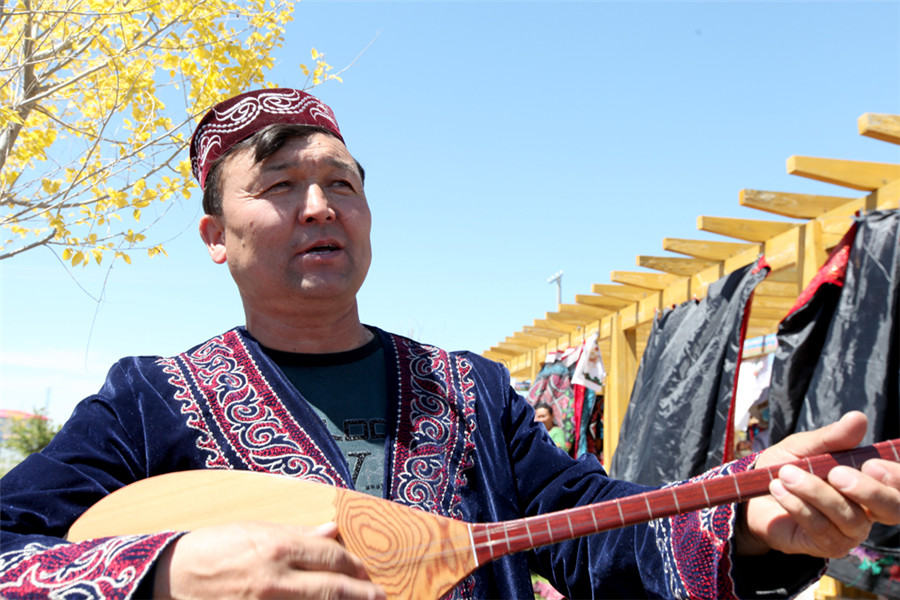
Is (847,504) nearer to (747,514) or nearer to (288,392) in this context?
(747,514)

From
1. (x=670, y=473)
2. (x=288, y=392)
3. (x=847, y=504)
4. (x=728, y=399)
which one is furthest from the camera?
(x=670, y=473)

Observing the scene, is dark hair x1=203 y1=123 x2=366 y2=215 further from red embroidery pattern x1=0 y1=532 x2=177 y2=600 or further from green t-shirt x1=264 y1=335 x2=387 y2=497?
red embroidery pattern x1=0 y1=532 x2=177 y2=600

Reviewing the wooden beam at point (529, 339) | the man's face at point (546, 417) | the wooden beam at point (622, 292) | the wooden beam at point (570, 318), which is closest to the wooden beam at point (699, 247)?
the wooden beam at point (622, 292)

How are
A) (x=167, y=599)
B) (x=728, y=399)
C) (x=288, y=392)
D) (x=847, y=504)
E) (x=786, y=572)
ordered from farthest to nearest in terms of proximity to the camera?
(x=728, y=399), (x=288, y=392), (x=786, y=572), (x=847, y=504), (x=167, y=599)

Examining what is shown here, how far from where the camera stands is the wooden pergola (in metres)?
3.82

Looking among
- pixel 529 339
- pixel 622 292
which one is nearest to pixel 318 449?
pixel 622 292

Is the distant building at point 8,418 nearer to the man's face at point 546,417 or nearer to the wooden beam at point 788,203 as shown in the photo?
the man's face at point 546,417

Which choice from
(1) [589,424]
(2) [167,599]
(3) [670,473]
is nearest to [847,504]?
(2) [167,599]

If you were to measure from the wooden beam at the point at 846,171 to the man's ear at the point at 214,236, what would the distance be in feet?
10.6

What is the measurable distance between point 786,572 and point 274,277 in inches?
47.2

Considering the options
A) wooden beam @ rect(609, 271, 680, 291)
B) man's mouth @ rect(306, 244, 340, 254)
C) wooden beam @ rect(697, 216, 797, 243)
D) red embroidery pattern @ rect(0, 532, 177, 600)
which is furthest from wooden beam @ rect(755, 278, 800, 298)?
red embroidery pattern @ rect(0, 532, 177, 600)

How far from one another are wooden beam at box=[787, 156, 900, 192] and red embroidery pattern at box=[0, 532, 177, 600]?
3.76 meters

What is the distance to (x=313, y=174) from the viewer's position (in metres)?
1.69

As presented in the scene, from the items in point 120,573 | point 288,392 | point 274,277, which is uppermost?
point 274,277
